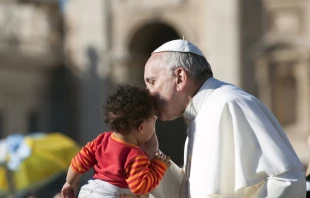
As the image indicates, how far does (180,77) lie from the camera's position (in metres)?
3.22

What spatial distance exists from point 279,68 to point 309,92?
88 centimetres

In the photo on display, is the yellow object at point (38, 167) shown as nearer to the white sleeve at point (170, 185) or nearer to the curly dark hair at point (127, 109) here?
the white sleeve at point (170, 185)

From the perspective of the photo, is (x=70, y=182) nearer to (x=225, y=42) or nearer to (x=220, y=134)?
(x=220, y=134)

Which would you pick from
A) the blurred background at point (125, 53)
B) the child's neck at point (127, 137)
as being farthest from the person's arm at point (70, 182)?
the blurred background at point (125, 53)

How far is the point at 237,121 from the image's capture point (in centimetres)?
311

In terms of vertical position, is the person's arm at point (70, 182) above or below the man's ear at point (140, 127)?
below

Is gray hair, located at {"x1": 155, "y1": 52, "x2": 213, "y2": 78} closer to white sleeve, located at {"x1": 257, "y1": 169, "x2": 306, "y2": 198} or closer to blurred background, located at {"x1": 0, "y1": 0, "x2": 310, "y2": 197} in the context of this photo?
→ white sleeve, located at {"x1": 257, "y1": 169, "x2": 306, "y2": 198}

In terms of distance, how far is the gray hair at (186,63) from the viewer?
324 centimetres

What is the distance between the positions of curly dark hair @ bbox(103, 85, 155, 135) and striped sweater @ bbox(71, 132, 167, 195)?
3.1 inches

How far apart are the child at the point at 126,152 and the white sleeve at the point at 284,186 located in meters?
0.46

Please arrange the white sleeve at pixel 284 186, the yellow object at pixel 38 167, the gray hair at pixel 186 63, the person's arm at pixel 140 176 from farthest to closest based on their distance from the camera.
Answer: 1. the yellow object at pixel 38 167
2. the gray hair at pixel 186 63
3. the person's arm at pixel 140 176
4. the white sleeve at pixel 284 186

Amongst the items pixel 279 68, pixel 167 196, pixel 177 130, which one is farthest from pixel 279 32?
pixel 167 196

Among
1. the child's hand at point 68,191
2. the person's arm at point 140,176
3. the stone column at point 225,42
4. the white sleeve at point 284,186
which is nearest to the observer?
the white sleeve at point 284,186

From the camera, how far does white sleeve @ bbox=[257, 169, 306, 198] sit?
2998 millimetres
